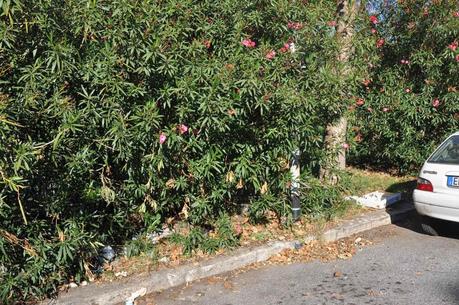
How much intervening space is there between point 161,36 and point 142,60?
0.30 meters

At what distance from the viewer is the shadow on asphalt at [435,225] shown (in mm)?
7216

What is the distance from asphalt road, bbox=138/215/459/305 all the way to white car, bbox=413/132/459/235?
491 mm

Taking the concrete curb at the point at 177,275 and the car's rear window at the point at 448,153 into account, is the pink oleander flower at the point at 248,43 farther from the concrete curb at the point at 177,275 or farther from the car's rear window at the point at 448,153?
the car's rear window at the point at 448,153

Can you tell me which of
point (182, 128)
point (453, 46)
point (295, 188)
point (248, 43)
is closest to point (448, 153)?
point (295, 188)

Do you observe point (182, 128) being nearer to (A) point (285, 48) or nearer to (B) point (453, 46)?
(A) point (285, 48)

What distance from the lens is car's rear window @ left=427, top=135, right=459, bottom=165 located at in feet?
22.4

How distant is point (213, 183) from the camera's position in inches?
235

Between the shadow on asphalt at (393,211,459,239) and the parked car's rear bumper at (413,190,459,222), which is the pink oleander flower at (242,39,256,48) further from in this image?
the shadow on asphalt at (393,211,459,239)

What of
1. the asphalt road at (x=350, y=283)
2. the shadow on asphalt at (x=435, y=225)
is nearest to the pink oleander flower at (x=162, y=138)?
the asphalt road at (x=350, y=283)

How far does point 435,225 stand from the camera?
7.31 m

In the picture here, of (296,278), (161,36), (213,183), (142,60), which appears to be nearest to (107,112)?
(142,60)

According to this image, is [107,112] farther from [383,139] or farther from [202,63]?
[383,139]

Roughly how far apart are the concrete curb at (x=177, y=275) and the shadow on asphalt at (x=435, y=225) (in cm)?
107

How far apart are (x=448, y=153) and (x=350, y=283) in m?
2.69
